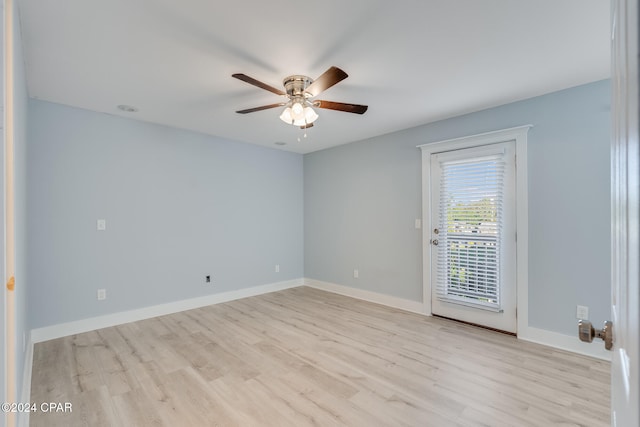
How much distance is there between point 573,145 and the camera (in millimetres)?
2758

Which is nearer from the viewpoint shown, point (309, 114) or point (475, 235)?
point (309, 114)

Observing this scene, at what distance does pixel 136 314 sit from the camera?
3.60m

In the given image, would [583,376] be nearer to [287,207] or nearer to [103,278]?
[287,207]

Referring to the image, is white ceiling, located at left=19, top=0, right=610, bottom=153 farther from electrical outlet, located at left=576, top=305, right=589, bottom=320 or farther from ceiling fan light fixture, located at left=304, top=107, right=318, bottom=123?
electrical outlet, located at left=576, top=305, right=589, bottom=320

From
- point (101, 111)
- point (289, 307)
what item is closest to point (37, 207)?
point (101, 111)

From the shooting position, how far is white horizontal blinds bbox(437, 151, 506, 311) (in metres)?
3.22

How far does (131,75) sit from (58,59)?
0.47m

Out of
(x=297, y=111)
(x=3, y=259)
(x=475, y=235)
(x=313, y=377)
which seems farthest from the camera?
(x=475, y=235)

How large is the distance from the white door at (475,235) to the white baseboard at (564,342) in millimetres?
157

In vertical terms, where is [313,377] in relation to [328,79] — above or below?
below

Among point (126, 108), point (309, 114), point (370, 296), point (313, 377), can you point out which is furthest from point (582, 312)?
point (126, 108)

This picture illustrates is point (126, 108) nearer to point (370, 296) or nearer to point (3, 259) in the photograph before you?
point (3, 259)

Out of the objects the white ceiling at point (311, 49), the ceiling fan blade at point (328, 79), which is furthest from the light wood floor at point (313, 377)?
the white ceiling at point (311, 49)

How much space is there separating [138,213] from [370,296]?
132 inches
